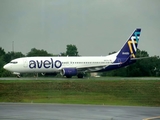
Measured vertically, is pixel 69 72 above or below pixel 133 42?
below

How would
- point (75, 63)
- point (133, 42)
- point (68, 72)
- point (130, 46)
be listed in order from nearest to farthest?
point (68, 72) → point (75, 63) → point (130, 46) → point (133, 42)

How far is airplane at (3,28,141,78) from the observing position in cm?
5866

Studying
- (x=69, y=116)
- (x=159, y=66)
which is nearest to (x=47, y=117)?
(x=69, y=116)

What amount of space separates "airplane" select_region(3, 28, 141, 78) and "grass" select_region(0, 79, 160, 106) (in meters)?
15.4

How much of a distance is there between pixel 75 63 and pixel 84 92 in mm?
22104

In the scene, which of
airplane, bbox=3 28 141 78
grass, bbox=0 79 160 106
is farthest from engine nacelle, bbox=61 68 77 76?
grass, bbox=0 79 160 106

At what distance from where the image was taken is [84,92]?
132 feet

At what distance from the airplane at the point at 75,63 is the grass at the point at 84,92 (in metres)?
15.4

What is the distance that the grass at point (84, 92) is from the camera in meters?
36.6

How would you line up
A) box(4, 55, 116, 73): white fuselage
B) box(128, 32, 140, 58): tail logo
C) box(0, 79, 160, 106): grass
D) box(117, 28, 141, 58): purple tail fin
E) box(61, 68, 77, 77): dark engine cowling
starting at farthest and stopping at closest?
box(128, 32, 140, 58): tail logo
box(117, 28, 141, 58): purple tail fin
box(61, 68, 77, 77): dark engine cowling
box(4, 55, 116, 73): white fuselage
box(0, 79, 160, 106): grass

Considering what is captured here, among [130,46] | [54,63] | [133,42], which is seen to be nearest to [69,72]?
[54,63]

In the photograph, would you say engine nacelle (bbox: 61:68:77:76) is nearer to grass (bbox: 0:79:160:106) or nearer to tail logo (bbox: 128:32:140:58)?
tail logo (bbox: 128:32:140:58)

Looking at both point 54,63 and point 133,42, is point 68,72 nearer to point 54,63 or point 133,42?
point 54,63

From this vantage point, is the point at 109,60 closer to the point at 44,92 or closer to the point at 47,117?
the point at 44,92
